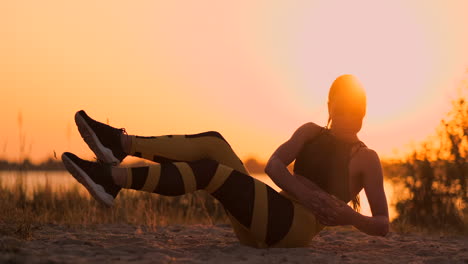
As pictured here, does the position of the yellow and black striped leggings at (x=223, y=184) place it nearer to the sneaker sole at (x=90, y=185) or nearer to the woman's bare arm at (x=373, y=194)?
the sneaker sole at (x=90, y=185)

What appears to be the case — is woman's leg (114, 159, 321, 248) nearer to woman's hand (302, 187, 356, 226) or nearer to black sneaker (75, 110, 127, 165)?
woman's hand (302, 187, 356, 226)

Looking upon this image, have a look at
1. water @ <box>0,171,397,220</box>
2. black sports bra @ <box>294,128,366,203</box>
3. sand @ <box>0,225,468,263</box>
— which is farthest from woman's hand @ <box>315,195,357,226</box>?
water @ <box>0,171,397,220</box>

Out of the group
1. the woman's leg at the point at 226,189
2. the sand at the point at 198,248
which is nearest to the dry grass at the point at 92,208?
the sand at the point at 198,248

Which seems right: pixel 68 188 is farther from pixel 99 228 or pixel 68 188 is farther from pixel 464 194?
pixel 464 194

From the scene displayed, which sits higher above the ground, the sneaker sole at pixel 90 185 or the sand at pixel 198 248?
the sneaker sole at pixel 90 185

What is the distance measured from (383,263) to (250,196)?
41.1 inches

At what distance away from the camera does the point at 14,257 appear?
348cm

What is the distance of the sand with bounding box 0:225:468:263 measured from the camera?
377cm

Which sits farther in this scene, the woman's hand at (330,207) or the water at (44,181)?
the water at (44,181)

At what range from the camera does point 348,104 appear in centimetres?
403

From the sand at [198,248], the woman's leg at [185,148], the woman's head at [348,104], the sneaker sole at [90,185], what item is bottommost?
the sand at [198,248]

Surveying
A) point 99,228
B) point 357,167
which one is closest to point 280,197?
point 357,167

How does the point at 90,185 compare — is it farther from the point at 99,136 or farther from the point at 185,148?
the point at 185,148

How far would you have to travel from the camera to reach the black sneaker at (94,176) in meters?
3.58
